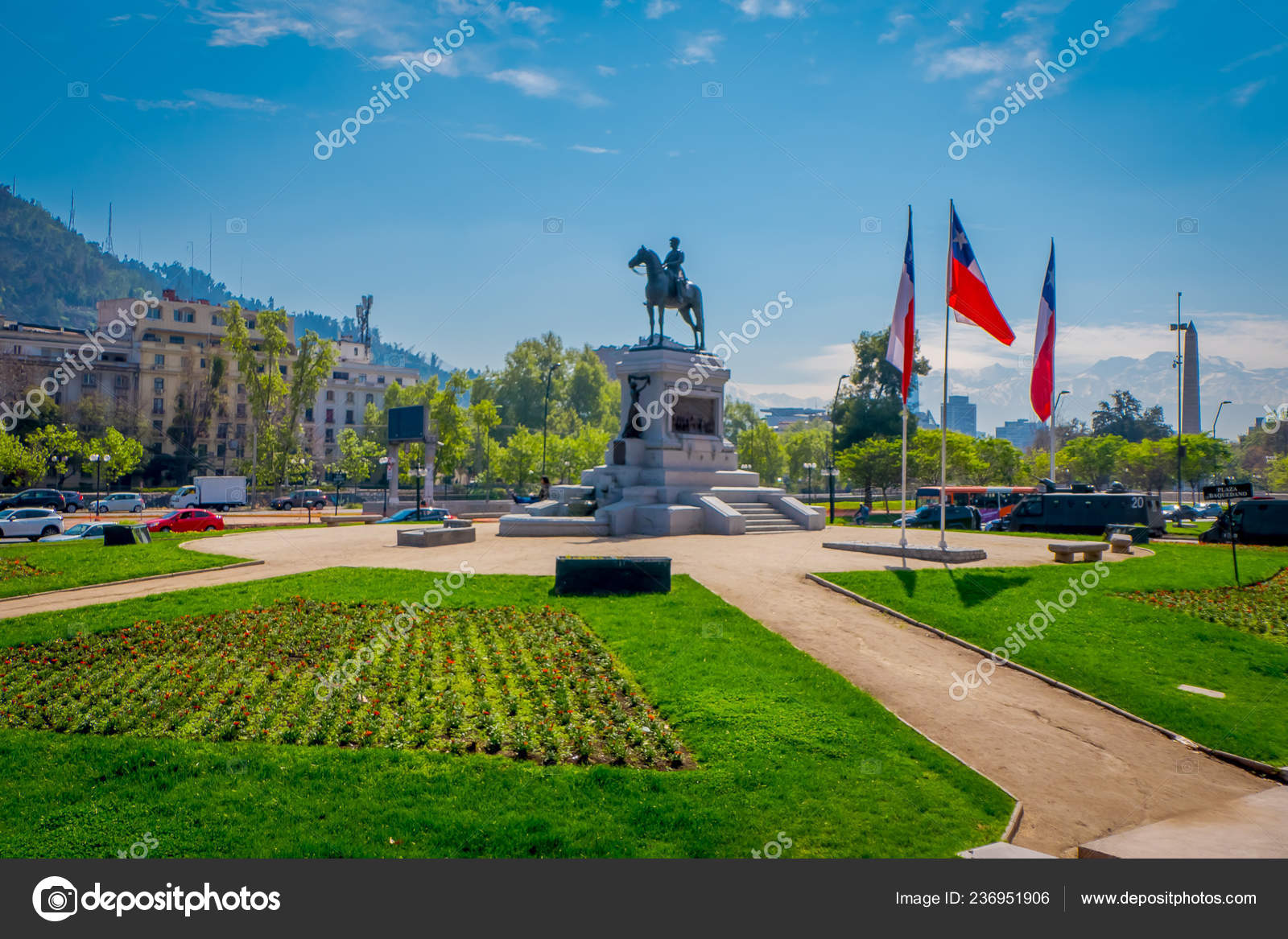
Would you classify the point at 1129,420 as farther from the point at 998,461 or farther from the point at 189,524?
the point at 189,524

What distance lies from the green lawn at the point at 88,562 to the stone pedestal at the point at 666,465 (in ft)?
28.5

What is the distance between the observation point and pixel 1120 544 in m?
20.0

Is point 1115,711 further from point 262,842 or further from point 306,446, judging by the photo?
point 306,446

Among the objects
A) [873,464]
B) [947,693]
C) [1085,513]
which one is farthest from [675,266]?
[873,464]

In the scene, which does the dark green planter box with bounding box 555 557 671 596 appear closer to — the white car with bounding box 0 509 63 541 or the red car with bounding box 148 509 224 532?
the red car with bounding box 148 509 224 532

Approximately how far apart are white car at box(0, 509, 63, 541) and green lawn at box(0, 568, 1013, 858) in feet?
94.4

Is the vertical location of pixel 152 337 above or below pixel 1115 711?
above

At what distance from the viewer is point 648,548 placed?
65.5ft

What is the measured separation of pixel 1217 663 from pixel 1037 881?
28.9 feet

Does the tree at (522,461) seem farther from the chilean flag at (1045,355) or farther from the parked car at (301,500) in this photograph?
the chilean flag at (1045,355)

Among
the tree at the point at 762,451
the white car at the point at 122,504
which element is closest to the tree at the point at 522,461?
the white car at the point at 122,504

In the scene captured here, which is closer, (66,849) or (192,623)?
(66,849)

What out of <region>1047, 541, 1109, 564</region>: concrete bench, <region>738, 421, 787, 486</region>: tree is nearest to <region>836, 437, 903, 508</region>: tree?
<region>738, 421, 787, 486</region>: tree

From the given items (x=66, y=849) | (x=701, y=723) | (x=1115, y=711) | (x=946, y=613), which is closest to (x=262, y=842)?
(x=66, y=849)
